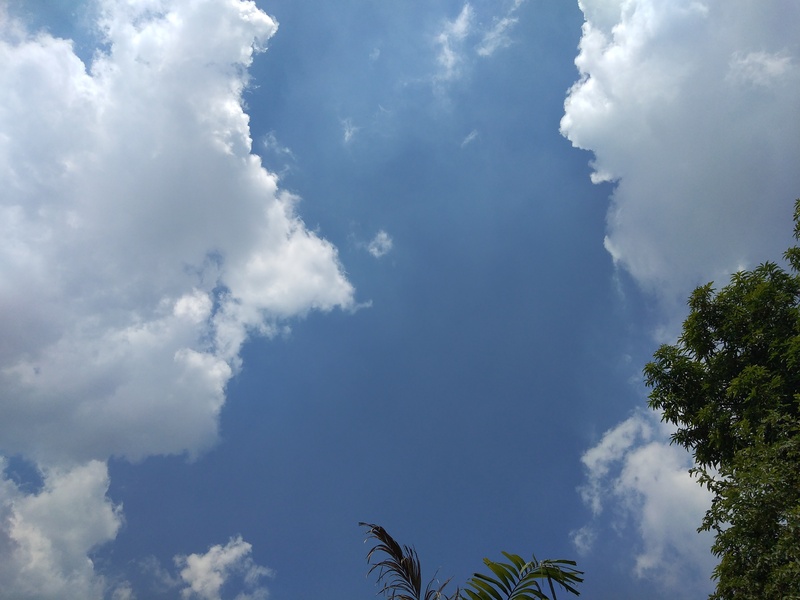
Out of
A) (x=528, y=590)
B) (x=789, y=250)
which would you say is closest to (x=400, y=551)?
(x=528, y=590)

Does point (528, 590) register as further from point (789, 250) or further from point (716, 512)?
point (789, 250)

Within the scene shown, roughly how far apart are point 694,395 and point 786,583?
655 cm

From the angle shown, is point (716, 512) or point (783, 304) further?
point (783, 304)

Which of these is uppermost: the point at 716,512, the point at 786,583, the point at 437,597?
the point at 716,512

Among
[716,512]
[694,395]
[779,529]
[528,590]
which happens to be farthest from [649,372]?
[528,590]

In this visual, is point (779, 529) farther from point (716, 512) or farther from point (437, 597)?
point (437, 597)

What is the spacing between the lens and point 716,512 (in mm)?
14258

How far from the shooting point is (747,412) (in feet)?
51.1

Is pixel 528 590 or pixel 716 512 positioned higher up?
pixel 716 512

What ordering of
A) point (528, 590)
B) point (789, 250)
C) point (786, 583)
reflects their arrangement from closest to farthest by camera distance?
point (528, 590)
point (786, 583)
point (789, 250)

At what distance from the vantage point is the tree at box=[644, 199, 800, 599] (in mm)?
12727

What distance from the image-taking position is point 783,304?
641 inches

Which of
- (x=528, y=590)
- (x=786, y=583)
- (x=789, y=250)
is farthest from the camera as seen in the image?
(x=789, y=250)

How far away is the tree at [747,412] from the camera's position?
12.7 meters
